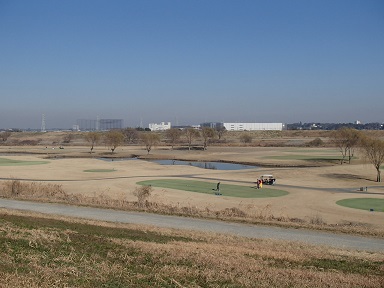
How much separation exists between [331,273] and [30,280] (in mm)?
8728

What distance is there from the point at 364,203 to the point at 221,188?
15.2 m

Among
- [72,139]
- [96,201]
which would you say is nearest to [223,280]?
[96,201]

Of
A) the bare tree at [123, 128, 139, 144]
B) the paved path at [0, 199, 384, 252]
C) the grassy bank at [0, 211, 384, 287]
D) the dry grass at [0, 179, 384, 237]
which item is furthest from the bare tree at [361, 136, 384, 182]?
the bare tree at [123, 128, 139, 144]

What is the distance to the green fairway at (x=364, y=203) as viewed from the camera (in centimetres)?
3668

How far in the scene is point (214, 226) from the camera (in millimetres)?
25516

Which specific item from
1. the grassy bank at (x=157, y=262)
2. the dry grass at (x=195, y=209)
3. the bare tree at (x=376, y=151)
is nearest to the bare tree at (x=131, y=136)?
Answer: the bare tree at (x=376, y=151)

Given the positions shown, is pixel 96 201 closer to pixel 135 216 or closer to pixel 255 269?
pixel 135 216

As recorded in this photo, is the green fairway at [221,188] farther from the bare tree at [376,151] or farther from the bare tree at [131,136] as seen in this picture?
the bare tree at [131,136]

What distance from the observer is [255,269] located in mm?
12766


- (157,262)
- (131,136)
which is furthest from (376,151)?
(131,136)

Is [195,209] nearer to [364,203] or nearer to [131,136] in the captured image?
[364,203]

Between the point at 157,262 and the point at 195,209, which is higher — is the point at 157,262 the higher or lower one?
the higher one

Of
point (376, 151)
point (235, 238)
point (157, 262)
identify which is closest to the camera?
point (157, 262)

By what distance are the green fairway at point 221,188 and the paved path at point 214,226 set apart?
15.9 metres
